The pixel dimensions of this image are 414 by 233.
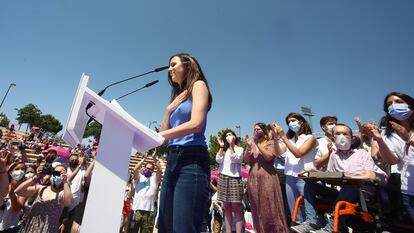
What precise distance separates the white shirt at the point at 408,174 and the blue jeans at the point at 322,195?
0.51m

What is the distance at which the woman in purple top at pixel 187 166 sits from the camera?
1.81 meters

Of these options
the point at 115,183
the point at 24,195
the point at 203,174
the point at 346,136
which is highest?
the point at 346,136

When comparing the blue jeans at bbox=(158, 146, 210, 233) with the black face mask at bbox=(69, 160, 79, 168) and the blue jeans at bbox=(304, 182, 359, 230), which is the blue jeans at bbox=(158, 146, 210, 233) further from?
the black face mask at bbox=(69, 160, 79, 168)

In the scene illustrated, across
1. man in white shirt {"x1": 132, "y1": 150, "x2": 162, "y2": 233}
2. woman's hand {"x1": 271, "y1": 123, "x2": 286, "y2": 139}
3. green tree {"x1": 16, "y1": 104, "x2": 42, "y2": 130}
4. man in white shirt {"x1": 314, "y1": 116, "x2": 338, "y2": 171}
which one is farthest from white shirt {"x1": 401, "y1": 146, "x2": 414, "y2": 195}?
green tree {"x1": 16, "y1": 104, "x2": 42, "y2": 130}

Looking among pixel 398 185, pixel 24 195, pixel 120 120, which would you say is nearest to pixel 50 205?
pixel 24 195

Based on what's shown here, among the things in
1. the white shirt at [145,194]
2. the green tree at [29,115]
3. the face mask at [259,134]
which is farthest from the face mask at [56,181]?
the green tree at [29,115]

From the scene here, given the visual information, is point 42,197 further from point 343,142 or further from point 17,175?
point 343,142

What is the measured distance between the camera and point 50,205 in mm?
4270

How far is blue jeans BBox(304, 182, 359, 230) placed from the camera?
3.24 metres

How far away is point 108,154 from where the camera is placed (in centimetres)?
145

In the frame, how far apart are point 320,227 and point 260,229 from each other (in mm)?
1139

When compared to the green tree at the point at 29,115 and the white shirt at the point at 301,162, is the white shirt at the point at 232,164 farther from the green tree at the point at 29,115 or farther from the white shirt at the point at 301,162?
the green tree at the point at 29,115

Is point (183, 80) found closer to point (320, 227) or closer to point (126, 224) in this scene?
point (320, 227)

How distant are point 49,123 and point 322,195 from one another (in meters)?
76.1
